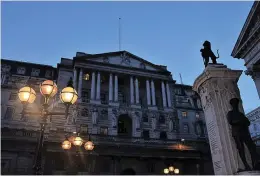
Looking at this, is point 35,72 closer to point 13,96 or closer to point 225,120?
point 13,96

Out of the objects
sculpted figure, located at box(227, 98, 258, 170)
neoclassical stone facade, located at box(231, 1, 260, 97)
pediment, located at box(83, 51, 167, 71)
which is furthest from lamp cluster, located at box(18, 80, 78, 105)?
pediment, located at box(83, 51, 167, 71)

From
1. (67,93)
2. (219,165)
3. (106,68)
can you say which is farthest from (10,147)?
(219,165)

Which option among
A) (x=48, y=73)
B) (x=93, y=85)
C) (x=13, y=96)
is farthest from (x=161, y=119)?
(x=13, y=96)

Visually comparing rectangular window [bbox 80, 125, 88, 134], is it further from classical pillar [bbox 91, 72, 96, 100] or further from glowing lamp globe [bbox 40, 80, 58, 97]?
glowing lamp globe [bbox 40, 80, 58, 97]

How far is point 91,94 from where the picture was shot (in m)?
37.9

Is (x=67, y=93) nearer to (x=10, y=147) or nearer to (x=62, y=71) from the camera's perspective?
(x=10, y=147)

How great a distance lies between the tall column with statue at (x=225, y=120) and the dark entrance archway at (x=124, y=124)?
2946 cm

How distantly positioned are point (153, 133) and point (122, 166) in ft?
26.8

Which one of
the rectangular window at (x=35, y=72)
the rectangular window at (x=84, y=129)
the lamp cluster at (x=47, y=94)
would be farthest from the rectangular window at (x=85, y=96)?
the lamp cluster at (x=47, y=94)

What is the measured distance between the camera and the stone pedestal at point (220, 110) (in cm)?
744

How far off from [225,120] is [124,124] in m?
32.1

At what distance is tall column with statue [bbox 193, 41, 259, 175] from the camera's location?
707 centimetres

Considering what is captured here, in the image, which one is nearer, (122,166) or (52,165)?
(52,165)

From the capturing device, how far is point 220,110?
8250 mm
